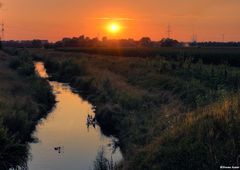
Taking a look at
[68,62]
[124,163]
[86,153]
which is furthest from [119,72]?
[124,163]

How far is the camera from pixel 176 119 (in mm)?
16734

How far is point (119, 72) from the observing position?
5544 centimetres

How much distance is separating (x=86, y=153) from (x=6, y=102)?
659cm

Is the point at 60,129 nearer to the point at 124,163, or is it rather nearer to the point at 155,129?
the point at 155,129

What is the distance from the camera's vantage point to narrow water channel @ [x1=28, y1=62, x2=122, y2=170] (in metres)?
18.8

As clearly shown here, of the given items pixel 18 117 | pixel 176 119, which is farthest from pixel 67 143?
pixel 176 119

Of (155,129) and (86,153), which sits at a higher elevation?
(155,129)

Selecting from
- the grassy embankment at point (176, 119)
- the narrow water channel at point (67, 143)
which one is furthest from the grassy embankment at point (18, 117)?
the grassy embankment at point (176, 119)

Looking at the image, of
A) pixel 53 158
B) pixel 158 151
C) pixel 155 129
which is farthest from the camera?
pixel 53 158

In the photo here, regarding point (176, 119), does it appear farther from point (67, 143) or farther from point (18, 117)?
point (18, 117)

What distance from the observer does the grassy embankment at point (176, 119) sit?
11.8 metres

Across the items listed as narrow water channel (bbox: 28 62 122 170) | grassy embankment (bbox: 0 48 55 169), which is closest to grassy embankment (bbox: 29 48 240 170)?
narrow water channel (bbox: 28 62 122 170)

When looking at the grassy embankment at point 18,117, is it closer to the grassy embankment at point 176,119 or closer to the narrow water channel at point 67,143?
the narrow water channel at point 67,143

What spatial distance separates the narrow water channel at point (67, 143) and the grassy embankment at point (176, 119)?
1.11 m
